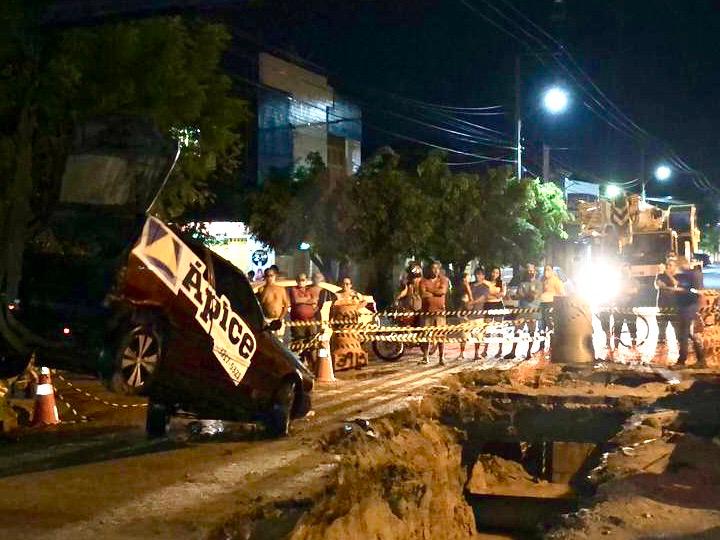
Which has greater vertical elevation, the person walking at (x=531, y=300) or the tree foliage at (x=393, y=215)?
the tree foliage at (x=393, y=215)

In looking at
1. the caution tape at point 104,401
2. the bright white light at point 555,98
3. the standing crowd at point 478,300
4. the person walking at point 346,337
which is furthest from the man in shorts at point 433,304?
the bright white light at point 555,98

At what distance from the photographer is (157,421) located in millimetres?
9844

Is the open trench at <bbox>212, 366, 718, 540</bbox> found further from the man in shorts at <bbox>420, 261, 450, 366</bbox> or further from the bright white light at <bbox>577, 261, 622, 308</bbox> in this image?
the bright white light at <bbox>577, 261, 622, 308</bbox>

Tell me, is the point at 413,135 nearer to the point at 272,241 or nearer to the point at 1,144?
the point at 272,241

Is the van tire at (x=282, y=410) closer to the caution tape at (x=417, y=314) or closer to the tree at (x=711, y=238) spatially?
the caution tape at (x=417, y=314)

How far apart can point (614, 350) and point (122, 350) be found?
13068 mm

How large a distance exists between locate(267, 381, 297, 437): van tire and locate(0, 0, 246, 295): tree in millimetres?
2929

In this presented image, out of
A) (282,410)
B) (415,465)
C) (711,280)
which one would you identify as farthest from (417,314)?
(711,280)

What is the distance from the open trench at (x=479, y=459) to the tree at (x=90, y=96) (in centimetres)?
351

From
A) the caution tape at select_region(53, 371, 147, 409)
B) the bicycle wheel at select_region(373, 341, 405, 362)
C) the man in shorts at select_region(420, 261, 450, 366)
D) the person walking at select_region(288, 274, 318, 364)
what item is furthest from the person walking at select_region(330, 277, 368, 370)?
the caution tape at select_region(53, 371, 147, 409)

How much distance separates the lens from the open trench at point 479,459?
25.3ft

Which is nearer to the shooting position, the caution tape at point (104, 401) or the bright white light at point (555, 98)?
the caution tape at point (104, 401)

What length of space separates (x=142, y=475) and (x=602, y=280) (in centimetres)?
1848

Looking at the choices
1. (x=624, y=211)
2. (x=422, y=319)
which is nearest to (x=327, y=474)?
(x=422, y=319)
